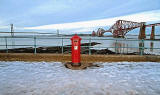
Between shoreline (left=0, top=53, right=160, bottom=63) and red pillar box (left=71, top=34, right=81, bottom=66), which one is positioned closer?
red pillar box (left=71, top=34, right=81, bottom=66)

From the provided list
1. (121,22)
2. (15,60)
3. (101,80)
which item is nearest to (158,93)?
(101,80)

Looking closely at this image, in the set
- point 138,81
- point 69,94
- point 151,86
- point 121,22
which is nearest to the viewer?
point 69,94

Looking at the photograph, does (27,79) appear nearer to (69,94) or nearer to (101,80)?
(69,94)

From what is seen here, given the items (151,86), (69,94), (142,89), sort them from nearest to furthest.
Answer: (69,94), (142,89), (151,86)

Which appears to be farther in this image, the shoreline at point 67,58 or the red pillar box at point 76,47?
the shoreline at point 67,58

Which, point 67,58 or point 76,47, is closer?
point 76,47

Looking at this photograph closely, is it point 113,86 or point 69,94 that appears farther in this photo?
point 113,86

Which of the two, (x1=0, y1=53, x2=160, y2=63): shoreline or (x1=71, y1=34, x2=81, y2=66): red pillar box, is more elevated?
(x1=71, y1=34, x2=81, y2=66): red pillar box

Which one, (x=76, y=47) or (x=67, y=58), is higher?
(x=76, y=47)

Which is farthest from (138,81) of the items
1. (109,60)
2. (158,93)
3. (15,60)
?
(15,60)

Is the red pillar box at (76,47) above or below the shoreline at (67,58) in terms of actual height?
above

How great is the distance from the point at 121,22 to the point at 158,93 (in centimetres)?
9427

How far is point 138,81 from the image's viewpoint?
3947mm

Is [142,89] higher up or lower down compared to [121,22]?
lower down
